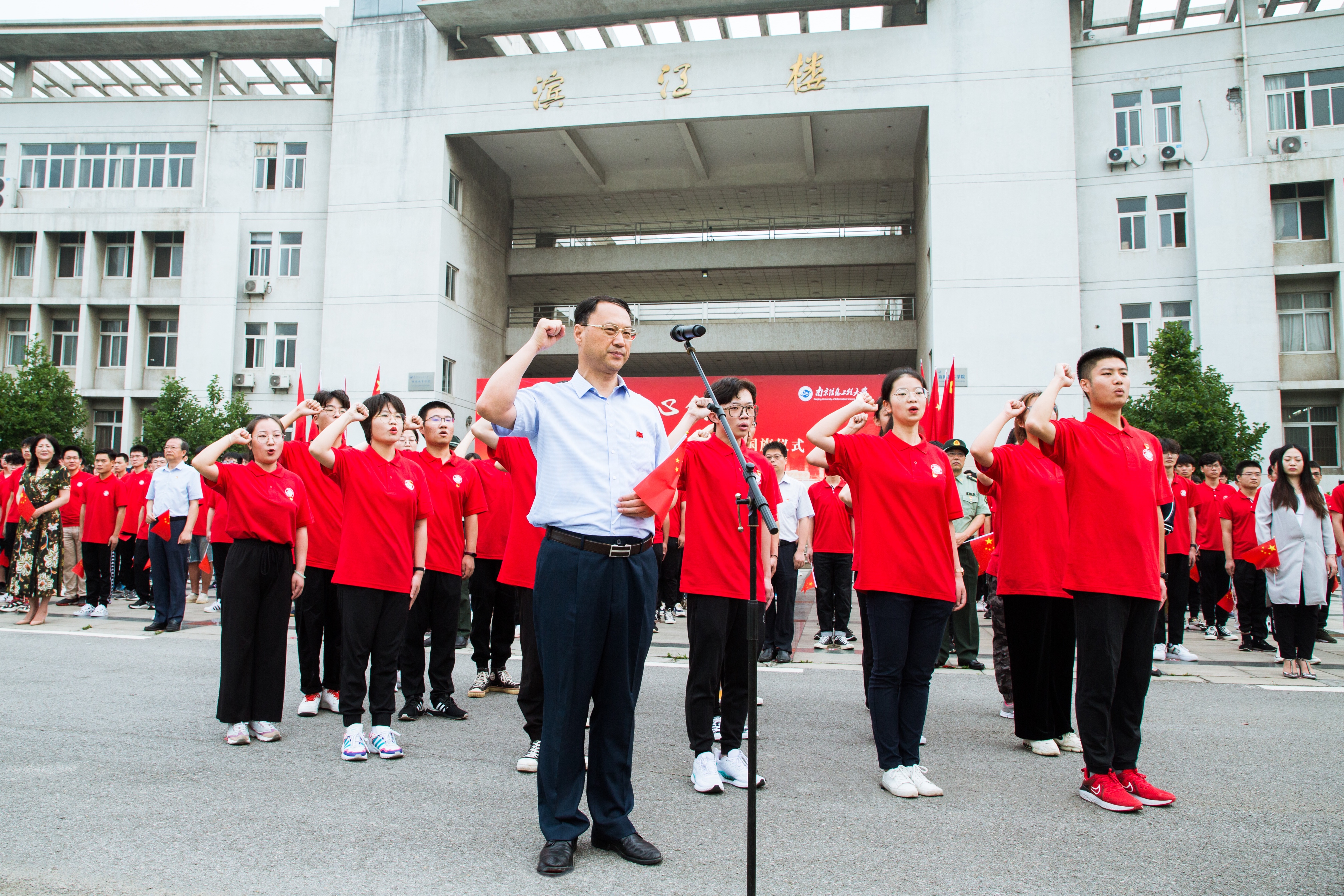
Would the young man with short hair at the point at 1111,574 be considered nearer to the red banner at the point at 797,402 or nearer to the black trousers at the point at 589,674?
the black trousers at the point at 589,674

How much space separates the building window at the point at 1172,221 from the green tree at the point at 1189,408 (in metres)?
4.93

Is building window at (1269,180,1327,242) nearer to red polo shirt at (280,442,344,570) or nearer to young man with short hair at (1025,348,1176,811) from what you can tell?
young man with short hair at (1025,348,1176,811)

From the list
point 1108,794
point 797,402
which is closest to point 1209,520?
point 1108,794

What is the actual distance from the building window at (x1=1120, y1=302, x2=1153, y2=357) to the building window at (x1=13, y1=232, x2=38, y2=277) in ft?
121

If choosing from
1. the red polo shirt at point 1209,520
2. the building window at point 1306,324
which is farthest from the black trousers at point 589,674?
the building window at point 1306,324

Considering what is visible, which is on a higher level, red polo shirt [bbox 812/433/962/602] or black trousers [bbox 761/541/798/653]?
red polo shirt [bbox 812/433/962/602]

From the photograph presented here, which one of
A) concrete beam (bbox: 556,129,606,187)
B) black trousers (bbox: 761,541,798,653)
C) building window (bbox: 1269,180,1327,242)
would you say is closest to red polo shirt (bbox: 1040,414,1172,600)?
black trousers (bbox: 761,541,798,653)

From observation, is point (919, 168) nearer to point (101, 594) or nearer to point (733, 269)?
point (733, 269)

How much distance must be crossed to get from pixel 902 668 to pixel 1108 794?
100 cm

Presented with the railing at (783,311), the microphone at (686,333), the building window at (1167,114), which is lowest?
the microphone at (686,333)

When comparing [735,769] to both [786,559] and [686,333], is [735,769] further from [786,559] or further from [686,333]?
[786,559]

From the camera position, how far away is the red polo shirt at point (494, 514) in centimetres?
643

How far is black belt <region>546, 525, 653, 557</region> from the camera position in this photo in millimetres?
3178

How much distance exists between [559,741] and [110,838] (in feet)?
5.87
